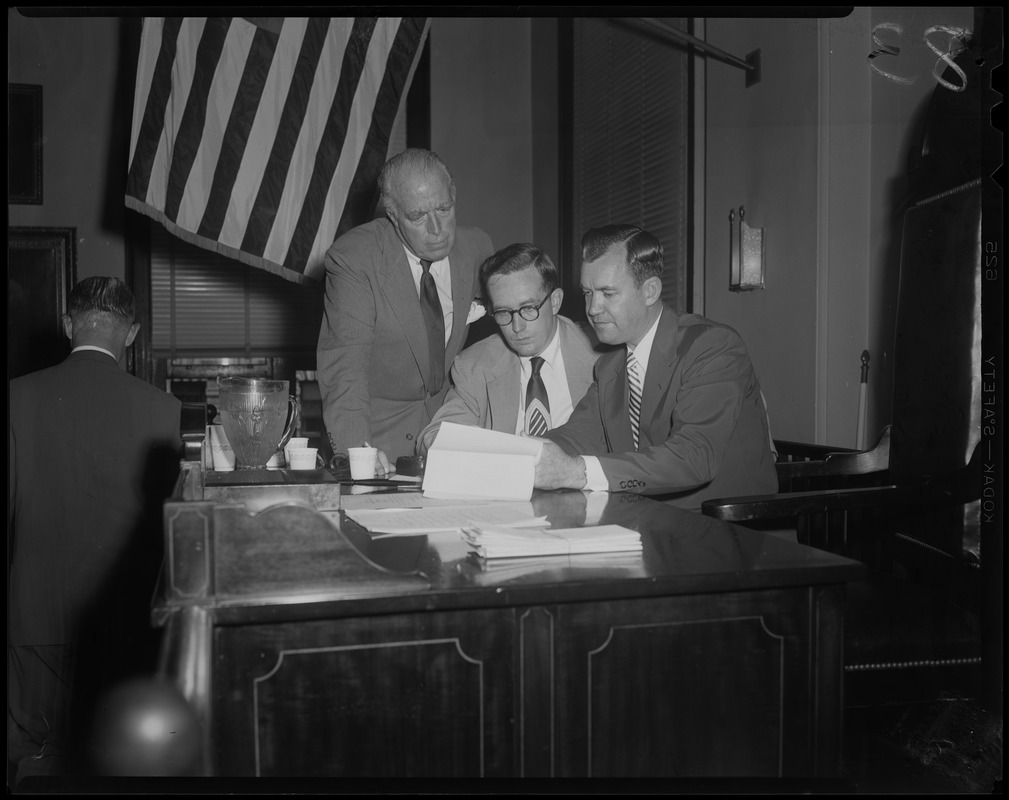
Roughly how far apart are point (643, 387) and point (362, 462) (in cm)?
75

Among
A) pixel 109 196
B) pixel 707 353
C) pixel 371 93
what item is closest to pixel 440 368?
pixel 707 353

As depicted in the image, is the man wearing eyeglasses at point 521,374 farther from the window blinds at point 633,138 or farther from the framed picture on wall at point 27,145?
the framed picture on wall at point 27,145

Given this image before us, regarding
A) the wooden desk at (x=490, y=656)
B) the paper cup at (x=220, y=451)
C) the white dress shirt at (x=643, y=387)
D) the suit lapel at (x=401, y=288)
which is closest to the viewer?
the wooden desk at (x=490, y=656)

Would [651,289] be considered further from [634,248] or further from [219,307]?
[219,307]

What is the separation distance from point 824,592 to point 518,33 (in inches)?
213

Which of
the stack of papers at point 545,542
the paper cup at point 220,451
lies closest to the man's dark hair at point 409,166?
the paper cup at point 220,451

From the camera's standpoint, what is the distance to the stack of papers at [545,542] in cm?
126

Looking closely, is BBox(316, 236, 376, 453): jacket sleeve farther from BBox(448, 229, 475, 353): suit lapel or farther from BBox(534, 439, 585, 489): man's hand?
BBox(534, 439, 585, 489): man's hand

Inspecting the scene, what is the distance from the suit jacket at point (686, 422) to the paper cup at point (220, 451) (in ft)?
2.82

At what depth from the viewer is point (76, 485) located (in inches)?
98.1

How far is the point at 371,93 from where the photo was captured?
451 centimetres

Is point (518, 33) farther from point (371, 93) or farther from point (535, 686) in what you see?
point (535, 686)

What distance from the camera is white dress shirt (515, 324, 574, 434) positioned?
2.89 metres

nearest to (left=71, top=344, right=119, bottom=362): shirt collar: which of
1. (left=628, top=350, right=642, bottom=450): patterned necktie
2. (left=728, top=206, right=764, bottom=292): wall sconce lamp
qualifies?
(left=628, top=350, right=642, bottom=450): patterned necktie
